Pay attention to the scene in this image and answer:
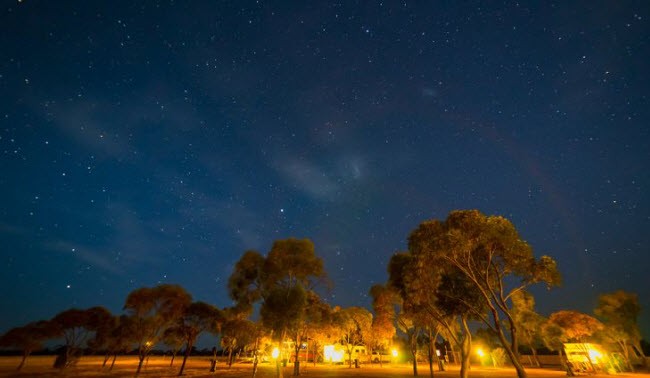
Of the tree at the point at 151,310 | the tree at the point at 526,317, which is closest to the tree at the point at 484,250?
the tree at the point at 151,310

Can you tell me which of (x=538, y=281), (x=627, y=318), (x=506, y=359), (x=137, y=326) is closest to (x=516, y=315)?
(x=506, y=359)

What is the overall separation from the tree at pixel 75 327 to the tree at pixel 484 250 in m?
44.4

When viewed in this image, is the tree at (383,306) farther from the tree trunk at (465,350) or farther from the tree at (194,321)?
the tree at (194,321)

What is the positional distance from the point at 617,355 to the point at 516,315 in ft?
52.5

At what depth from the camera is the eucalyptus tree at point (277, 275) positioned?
31.6m

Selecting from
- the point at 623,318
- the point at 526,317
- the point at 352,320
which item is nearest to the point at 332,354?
the point at 352,320

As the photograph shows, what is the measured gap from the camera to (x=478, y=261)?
21.7 meters

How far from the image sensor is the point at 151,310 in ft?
110

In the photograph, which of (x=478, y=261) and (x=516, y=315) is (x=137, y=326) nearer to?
(x=478, y=261)

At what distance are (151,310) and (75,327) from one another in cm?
1671

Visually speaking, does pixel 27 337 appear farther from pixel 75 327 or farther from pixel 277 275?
pixel 277 275

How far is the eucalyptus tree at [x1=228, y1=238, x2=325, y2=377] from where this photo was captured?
31.6 m

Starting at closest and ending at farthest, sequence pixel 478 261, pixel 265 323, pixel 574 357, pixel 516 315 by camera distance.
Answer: pixel 478 261 < pixel 265 323 < pixel 574 357 < pixel 516 315

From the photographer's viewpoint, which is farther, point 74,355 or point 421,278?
point 74,355
